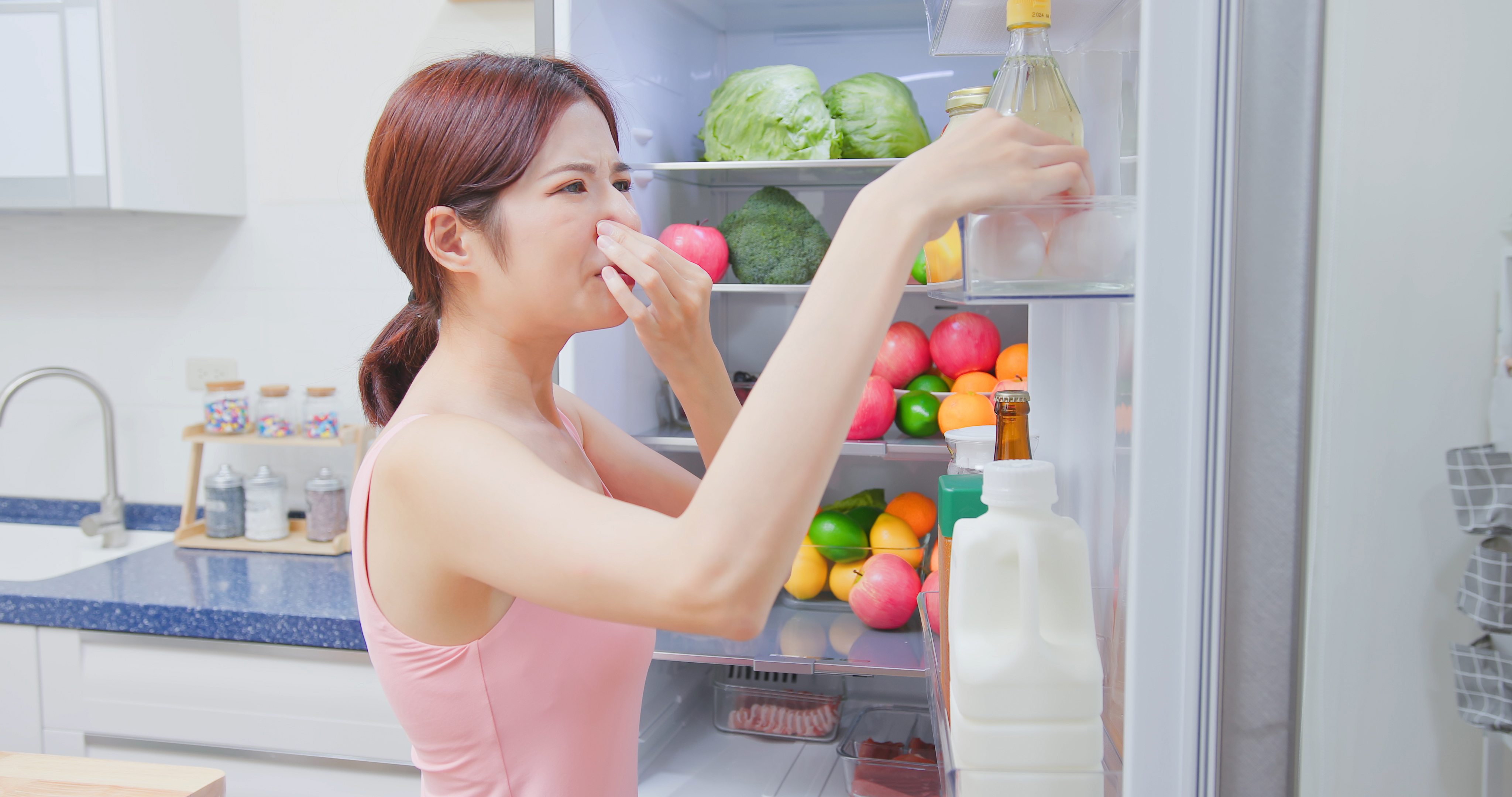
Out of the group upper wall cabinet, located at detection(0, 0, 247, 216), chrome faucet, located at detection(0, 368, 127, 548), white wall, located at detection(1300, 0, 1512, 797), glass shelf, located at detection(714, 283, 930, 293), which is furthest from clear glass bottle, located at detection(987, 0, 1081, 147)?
chrome faucet, located at detection(0, 368, 127, 548)

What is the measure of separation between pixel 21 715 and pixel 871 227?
81.0 inches

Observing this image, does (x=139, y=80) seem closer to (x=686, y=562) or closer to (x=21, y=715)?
(x=21, y=715)

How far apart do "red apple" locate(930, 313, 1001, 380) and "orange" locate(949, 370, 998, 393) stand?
0.07ft

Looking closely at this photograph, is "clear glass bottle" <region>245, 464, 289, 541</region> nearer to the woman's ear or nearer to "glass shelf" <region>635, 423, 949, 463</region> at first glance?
"glass shelf" <region>635, 423, 949, 463</region>

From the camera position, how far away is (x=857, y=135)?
1.67 metres

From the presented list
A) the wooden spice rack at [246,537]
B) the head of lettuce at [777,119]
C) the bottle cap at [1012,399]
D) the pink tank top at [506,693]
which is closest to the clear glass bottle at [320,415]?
the wooden spice rack at [246,537]

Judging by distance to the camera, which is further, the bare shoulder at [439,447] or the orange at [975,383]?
the orange at [975,383]

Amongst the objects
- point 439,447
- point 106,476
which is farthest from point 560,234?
point 106,476

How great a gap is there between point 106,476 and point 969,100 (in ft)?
7.93

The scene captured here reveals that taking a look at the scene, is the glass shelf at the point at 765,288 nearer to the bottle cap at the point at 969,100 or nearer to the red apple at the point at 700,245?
the red apple at the point at 700,245

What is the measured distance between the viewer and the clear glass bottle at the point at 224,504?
7.12 feet

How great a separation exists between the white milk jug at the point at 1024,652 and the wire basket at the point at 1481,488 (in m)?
0.20

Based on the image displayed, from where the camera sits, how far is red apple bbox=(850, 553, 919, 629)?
1.58 metres

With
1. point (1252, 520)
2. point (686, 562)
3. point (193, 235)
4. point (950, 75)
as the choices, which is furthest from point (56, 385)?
Answer: point (1252, 520)
